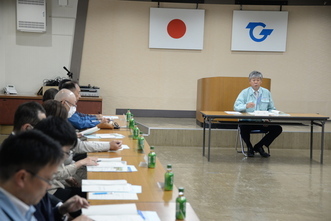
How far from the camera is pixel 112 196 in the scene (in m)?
2.07

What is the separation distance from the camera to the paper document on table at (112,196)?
2.04 meters

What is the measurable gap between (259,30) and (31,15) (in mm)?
5279

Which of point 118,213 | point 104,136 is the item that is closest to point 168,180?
point 118,213

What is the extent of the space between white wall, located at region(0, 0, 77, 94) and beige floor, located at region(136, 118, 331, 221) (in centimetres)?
355

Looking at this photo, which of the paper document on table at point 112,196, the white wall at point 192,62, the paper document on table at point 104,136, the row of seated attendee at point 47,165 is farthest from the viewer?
the white wall at point 192,62

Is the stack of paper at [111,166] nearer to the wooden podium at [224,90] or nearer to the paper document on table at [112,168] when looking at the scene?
the paper document on table at [112,168]

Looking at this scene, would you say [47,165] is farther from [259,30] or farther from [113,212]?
[259,30]

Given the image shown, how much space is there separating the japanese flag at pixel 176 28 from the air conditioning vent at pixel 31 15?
247 cm

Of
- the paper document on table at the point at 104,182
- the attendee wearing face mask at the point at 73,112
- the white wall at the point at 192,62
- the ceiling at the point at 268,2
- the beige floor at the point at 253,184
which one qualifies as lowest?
the beige floor at the point at 253,184

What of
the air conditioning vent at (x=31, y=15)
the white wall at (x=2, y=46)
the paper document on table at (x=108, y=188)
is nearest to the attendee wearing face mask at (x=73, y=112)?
the paper document on table at (x=108, y=188)

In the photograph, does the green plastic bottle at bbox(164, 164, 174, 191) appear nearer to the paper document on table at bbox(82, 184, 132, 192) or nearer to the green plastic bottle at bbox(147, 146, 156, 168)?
the paper document on table at bbox(82, 184, 132, 192)

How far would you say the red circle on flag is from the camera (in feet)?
29.5

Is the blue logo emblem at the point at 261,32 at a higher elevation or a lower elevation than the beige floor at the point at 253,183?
higher

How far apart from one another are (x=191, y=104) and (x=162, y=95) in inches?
29.6
